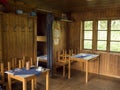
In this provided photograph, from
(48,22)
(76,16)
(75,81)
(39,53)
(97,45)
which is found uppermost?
(76,16)

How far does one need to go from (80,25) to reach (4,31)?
10.3ft

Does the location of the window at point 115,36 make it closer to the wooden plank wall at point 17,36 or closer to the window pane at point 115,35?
the window pane at point 115,35

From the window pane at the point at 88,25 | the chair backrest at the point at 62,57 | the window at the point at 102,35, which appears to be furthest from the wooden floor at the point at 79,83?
the window pane at the point at 88,25

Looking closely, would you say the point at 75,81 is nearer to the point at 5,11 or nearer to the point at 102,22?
the point at 102,22

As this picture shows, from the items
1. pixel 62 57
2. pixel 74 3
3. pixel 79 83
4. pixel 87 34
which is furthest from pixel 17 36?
pixel 87 34

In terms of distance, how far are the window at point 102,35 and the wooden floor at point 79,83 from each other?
46.3 inches

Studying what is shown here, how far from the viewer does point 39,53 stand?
6.05 metres

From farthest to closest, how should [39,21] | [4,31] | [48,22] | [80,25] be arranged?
[39,21], [80,25], [48,22], [4,31]

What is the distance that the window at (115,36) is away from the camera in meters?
5.09

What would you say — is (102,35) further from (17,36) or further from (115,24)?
(17,36)

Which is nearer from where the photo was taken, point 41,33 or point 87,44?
point 87,44

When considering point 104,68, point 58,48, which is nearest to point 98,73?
point 104,68

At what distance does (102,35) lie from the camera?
17.7ft

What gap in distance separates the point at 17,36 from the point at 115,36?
340cm
